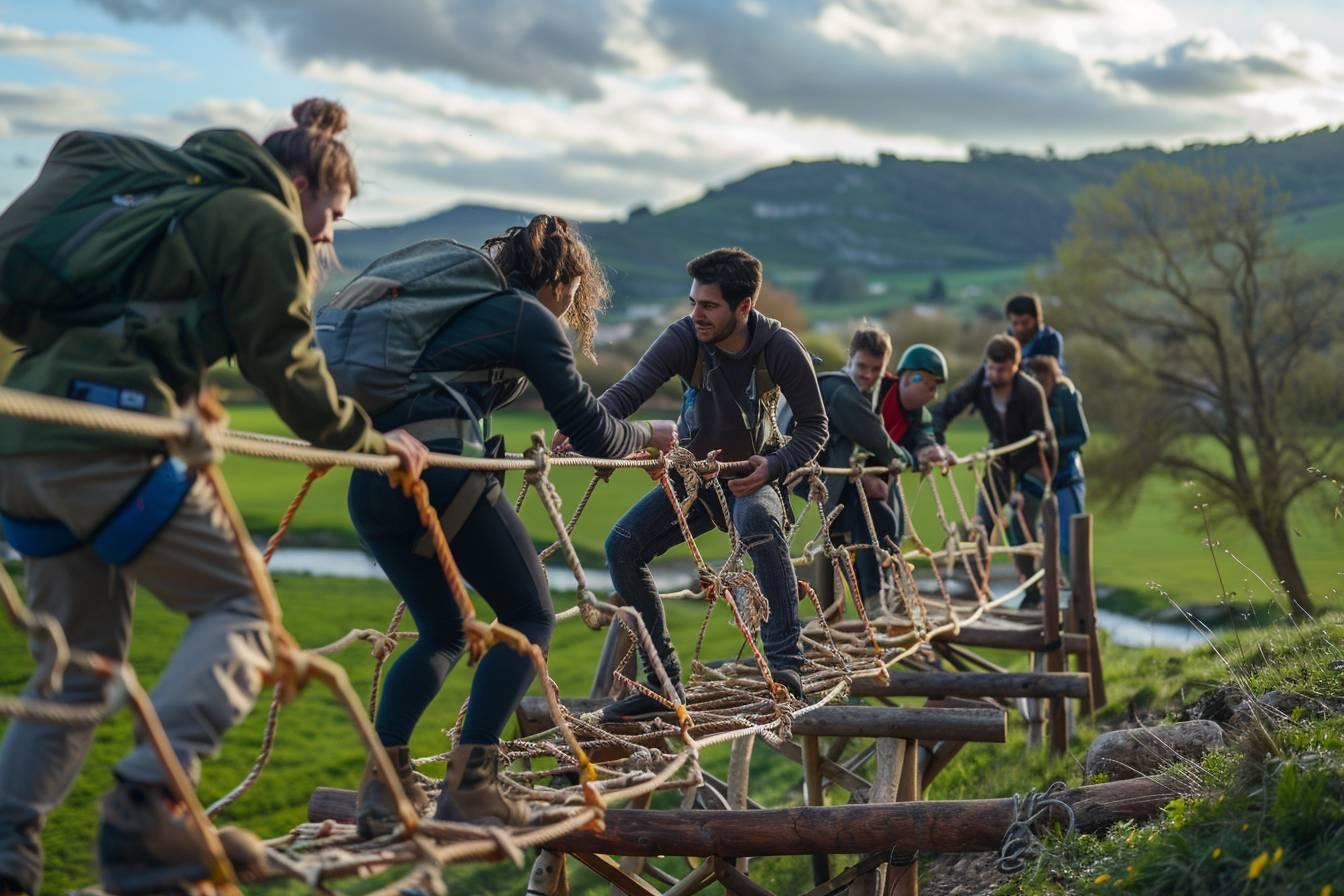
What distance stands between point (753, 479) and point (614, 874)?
5.96ft

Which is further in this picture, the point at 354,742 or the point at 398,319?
the point at 354,742

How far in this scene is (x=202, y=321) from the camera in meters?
2.59

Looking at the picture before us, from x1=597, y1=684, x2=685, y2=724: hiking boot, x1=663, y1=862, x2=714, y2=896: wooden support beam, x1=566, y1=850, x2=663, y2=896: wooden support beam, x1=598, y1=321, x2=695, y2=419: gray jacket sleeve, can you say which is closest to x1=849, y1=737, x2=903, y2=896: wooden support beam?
x1=663, y1=862, x2=714, y2=896: wooden support beam

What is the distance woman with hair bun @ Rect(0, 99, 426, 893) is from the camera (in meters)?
2.46

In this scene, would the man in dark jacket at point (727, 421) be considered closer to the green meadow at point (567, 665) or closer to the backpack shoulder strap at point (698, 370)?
the backpack shoulder strap at point (698, 370)

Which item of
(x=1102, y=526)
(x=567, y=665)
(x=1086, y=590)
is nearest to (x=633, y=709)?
(x=1086, y=590)

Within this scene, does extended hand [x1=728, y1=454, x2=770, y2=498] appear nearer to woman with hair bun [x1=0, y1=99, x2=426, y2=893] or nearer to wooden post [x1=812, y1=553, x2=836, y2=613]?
woman with hair bun [x1=0, y1=99, x2=426, y2=893]

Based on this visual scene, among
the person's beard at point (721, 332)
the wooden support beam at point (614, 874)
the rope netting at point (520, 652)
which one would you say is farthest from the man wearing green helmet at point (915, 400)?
the person's beard at point (721, 332)

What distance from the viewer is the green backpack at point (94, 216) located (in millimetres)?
2480

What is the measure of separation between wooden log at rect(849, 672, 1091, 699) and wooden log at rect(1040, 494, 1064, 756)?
1534 mm

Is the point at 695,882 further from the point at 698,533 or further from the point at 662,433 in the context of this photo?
the point at 662,433

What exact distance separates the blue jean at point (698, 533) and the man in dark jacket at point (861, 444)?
173 cm

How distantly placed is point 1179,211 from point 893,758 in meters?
25.6

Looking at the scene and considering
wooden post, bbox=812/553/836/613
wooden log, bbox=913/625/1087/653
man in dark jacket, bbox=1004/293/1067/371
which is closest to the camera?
wooden post, bbox=812/553/836/613
